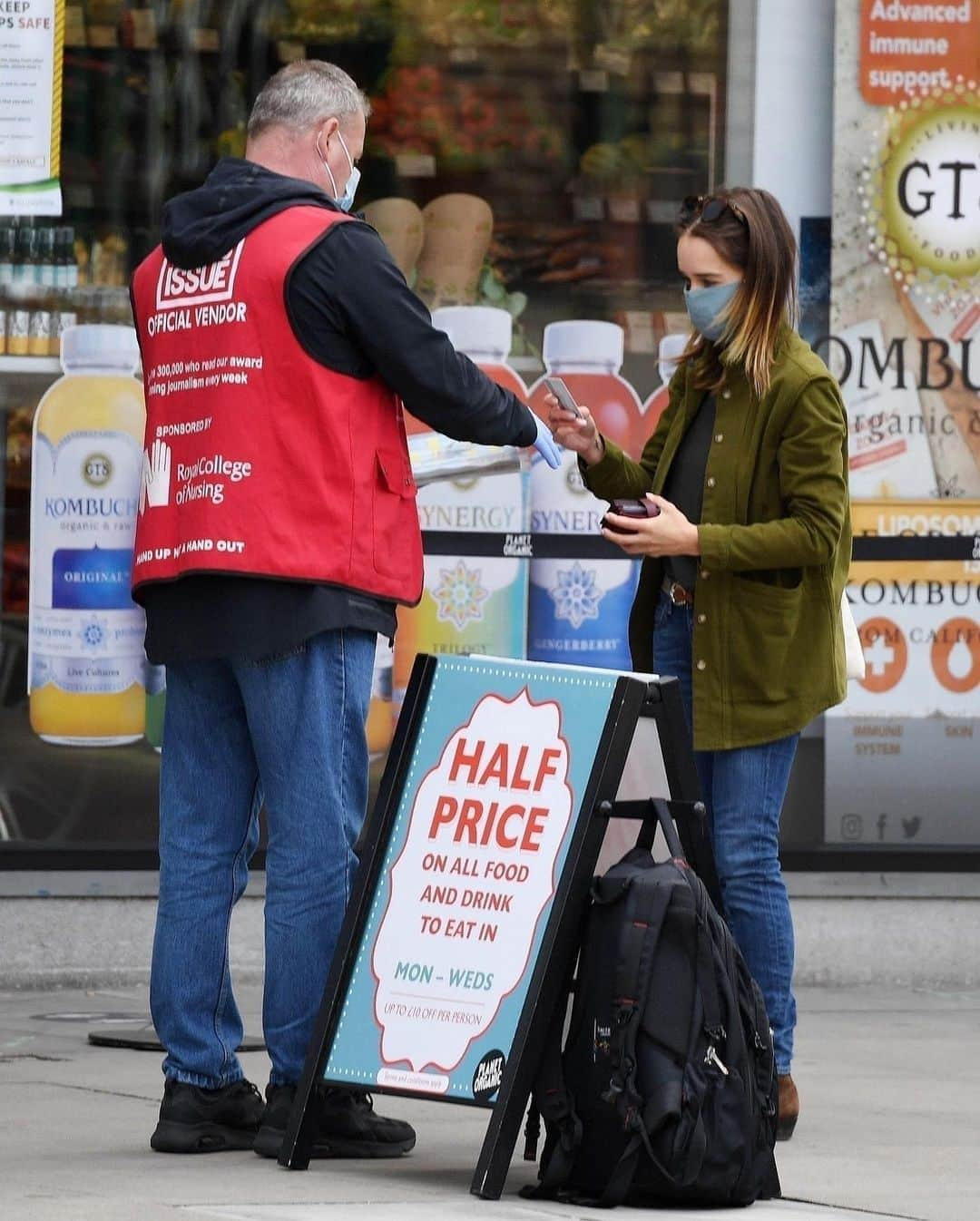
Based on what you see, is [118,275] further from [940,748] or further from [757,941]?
[757,941]

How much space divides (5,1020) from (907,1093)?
7.44 feet

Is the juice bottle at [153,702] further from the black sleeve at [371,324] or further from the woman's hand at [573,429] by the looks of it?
the black sleeve at [371,324]

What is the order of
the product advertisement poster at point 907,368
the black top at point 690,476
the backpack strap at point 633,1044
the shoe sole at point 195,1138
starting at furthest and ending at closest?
the product advertisement poster at point 907,368 < the black top at point 690,476 < the shoe sole at point 195,1138 < the backpack strap at point 633,1044

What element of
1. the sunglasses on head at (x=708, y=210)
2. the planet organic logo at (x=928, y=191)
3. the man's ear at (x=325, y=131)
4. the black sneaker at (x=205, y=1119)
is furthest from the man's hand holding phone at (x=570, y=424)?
the planet organic logo at (x=928, y=191)

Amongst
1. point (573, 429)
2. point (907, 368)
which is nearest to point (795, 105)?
point (907, 368)

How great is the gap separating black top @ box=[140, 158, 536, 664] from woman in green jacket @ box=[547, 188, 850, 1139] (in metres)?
0.54

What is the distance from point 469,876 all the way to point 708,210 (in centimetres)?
145

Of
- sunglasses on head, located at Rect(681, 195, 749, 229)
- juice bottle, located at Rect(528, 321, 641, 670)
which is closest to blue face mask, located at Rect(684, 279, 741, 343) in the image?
sunglasses on head, located at Rect(681, 195, 749, 229)

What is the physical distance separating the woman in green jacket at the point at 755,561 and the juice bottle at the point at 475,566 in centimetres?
217

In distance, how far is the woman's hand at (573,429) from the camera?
489 cm

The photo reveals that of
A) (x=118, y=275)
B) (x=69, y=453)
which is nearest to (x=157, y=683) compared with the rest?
(x=69, y=453)

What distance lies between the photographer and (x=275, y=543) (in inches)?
166

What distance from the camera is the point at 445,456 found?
6590 mm

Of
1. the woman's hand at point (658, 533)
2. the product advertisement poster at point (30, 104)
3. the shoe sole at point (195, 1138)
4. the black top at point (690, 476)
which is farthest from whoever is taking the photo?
the product advertisement poster at point (30, 104)
